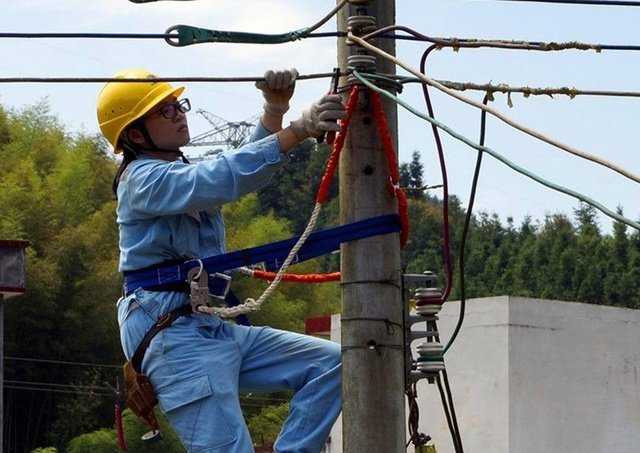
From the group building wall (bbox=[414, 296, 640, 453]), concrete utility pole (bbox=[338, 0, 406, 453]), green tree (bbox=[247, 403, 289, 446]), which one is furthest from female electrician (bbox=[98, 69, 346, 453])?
green tree (bbox=[247, 403, 289, 446])

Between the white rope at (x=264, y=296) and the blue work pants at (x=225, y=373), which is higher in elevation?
the white rope at (x=264, y=296)

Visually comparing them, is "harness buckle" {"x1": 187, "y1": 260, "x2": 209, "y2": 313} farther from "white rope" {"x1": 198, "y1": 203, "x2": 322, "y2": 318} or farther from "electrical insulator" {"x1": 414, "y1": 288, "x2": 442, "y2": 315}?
"electrical insulator" {"x1": 414, "y1": 288, "x2": 442, "y2": 315}

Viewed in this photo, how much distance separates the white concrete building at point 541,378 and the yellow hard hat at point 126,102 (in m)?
14.0

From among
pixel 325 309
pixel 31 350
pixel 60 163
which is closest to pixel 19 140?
pixel 60 163

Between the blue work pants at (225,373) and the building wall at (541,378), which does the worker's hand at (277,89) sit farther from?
the building wall at (541,378)

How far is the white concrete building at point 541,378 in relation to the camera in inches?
753

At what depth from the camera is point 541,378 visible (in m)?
19.4

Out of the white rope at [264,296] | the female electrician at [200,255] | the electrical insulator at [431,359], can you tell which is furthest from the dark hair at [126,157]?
the electrical insulator at [431,359]

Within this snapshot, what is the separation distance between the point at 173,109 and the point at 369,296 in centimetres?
100

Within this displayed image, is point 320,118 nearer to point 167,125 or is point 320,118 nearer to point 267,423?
point 167,125

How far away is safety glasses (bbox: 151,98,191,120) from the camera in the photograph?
5379mm

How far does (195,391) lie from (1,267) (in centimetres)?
1142

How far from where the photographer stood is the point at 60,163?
122 ft

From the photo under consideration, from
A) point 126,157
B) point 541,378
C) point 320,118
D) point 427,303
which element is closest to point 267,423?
point 541,378
